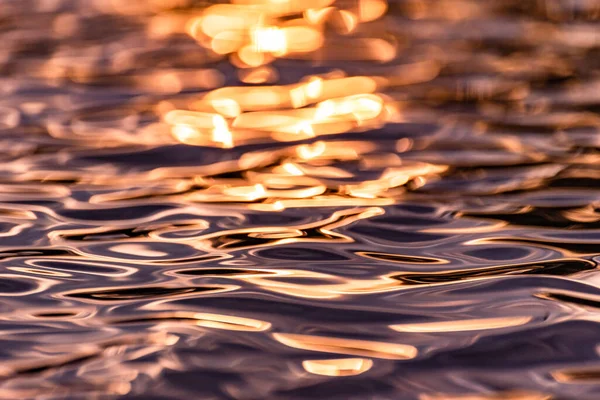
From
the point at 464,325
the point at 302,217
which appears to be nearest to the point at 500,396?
the point at 464,325

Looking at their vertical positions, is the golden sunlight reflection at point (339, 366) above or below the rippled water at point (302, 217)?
below

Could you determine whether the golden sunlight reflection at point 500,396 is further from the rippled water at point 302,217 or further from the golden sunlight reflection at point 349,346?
the golden sunlight reflection at point 349,346

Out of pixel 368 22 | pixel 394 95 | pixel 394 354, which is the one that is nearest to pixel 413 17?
pixel 368 22

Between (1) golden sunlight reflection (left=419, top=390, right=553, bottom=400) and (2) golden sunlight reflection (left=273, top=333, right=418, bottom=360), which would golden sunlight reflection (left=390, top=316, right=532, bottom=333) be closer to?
(2) golden sunlight reflection (left=273, top=333, right=418, bottom=360)

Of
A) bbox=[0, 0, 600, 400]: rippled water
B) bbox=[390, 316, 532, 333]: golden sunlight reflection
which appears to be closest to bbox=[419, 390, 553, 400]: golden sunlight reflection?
bbox=[0, 0, 600, 400]: rippled water

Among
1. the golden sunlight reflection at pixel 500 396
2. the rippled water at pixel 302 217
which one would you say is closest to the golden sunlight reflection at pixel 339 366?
the rippled water at pixel 302 217

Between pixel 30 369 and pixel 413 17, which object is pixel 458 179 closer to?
pixel 30 369

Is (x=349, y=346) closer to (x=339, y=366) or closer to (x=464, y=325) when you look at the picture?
(x=339, y=366)
